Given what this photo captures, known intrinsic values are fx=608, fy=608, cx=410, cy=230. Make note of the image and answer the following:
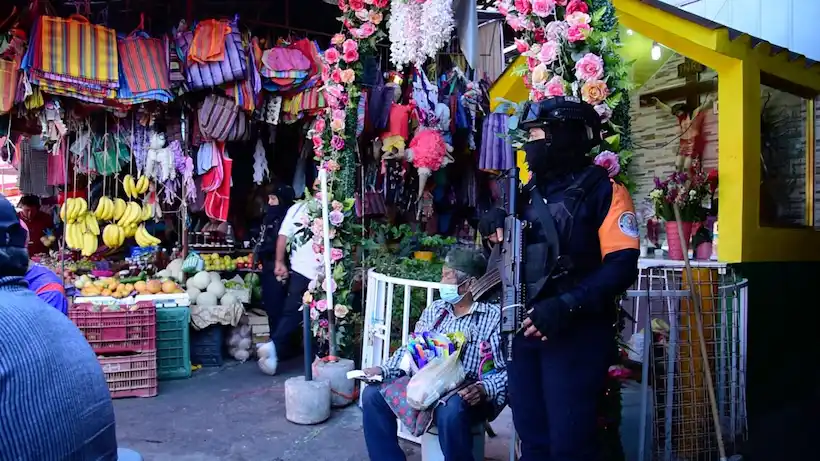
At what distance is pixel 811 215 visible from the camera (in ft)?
17.2

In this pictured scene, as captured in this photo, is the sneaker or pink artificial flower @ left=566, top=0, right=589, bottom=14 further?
the sneaker

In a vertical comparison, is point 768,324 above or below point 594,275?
below

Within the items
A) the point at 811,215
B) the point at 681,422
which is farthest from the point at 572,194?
the point at 811,215

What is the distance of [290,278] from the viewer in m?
6.03

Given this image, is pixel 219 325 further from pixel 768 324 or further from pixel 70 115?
pixel 768 324

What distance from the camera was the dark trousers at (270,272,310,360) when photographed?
5.94m

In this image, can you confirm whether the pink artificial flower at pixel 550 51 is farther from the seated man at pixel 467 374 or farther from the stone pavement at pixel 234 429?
the stone pavement at pixel 234 429

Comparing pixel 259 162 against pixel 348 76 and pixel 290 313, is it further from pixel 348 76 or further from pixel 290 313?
pixel 348 76

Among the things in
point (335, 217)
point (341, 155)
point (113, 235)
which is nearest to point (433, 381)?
point (335, 217)

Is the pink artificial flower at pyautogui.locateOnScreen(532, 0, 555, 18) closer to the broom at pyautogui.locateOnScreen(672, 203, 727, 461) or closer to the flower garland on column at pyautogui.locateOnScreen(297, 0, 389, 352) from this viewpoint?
the broom at pyautogui.locateOnScreen(672, 203, 727, 461)

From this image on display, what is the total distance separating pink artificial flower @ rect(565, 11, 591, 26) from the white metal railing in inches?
76.1

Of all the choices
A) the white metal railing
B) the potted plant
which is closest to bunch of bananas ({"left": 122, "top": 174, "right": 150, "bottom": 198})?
the white metal railing

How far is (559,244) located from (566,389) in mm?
609

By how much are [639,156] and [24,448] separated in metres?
7.03
